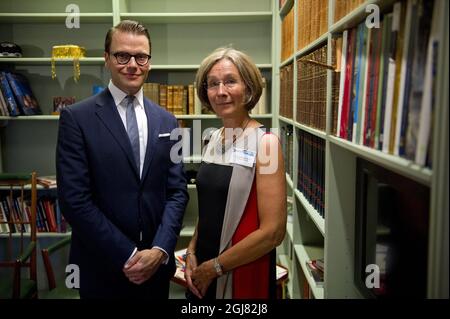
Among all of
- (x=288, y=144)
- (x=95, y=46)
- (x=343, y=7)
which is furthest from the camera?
(x=95, y=46)

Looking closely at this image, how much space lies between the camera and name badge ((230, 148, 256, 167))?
4.24 feet

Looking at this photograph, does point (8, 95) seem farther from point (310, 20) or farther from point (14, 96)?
point (310, 20)

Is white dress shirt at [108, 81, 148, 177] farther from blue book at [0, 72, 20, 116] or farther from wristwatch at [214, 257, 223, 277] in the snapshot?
blue book at [0, 72, 20, 116]

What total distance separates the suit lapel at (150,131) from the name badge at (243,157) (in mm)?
352

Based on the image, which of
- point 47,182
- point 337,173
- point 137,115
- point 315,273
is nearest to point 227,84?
point 137,115

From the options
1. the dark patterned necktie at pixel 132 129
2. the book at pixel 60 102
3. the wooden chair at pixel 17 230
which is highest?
the book at pixel 60 102

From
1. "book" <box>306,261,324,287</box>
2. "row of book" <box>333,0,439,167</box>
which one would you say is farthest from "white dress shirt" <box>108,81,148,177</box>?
"book" <box>306,261,324,287</box>

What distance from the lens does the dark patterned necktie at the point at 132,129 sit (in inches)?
57.4

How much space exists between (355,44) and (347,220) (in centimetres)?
61

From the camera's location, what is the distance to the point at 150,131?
58.9 inches

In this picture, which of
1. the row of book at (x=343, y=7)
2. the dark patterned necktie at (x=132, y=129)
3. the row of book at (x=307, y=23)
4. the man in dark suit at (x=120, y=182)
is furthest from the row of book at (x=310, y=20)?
the dark patterned necktie at (x=132, y=129)

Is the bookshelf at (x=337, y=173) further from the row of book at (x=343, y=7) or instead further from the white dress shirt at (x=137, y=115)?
the white dress shirt at (x=137, y=115)

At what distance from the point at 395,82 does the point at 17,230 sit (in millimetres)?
3023
